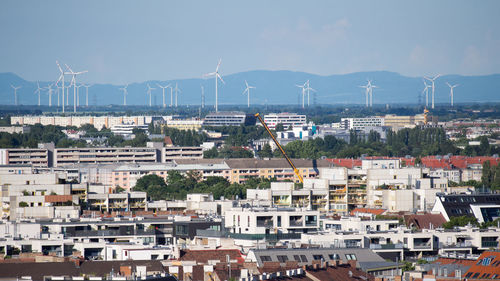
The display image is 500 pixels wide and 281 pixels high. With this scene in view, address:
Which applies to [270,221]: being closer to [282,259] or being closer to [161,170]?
[282,259]

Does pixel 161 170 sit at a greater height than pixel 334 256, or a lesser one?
lesser

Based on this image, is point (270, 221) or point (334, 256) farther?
point (270, 221)

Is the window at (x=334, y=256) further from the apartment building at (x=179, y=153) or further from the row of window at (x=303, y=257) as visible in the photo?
the apartment building at (x=179, y=153)

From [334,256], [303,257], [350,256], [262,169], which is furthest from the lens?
[262,169]

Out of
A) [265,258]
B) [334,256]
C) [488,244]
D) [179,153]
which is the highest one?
[265,258]

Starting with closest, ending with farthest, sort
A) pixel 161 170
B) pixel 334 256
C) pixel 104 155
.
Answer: pixel 334 256
pixel 161 170
pixel 104 155

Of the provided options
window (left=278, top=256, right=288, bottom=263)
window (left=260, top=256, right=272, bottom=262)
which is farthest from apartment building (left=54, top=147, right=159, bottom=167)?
window (left=260, top=256, right=272, bottom=262)

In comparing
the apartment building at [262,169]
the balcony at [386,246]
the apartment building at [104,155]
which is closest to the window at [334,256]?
the balcony at [386,246]

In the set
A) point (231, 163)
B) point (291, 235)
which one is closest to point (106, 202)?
point (291, 235)

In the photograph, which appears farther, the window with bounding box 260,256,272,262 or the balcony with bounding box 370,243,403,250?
the balcony with bounding box 370,243,403,250

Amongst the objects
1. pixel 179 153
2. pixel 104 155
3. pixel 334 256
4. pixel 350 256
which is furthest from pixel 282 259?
pixel 179 153

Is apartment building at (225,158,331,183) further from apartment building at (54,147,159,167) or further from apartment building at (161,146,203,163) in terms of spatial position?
apartment building at (161,146,203,163)
